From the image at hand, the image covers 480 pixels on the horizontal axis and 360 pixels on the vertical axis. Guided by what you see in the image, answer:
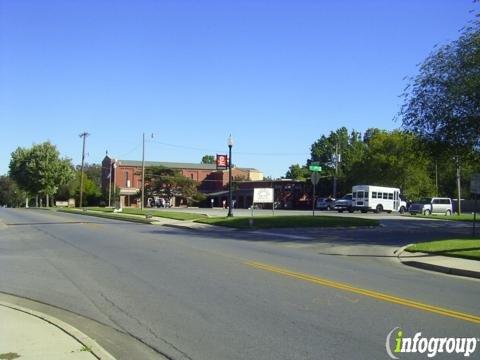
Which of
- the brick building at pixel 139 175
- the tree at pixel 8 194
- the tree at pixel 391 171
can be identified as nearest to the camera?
the tree at pixel 391 171

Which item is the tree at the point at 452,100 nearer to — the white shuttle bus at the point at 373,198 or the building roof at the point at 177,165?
the white shuttle bus at the point at 373,198

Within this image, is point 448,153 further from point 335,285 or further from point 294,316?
point 294,316

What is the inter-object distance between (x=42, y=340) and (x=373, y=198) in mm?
54546

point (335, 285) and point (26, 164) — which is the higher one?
point (26, 164)

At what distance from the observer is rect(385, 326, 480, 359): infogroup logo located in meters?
6.95

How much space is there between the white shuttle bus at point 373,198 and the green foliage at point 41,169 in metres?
54.7

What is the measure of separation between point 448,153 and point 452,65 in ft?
14.7

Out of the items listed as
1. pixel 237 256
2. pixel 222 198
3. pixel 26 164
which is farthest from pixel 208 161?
pixel 237 256

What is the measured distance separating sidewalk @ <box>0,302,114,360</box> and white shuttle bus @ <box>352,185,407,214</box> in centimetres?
5268

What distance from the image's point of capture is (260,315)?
895cm

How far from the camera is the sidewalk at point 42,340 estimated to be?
22.1 feet

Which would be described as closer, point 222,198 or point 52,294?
point 52,294

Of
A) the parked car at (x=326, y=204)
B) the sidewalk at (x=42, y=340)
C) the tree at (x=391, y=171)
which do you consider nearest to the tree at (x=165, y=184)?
the parked car at (x=326, y=204)

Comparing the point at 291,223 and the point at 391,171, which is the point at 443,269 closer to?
the point at 291,223
